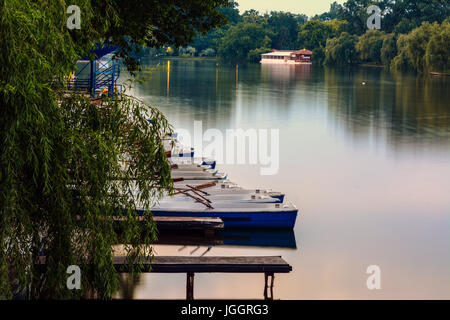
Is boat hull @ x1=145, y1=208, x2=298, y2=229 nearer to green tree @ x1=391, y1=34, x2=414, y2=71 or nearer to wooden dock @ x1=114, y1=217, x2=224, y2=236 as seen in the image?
wooden dock @ x1=114, y1=217, x2=224, y2=236

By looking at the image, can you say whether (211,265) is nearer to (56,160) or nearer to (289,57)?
(56,160)

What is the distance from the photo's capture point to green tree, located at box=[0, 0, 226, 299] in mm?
7695

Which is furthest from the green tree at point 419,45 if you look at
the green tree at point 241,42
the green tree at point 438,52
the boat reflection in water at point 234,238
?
the boat reflection in water at point 234,238

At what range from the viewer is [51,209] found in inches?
332

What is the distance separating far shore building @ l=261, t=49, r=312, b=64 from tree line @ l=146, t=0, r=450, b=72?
4078 mm

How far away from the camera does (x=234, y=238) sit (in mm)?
18250

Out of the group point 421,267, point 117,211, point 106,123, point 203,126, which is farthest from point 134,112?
point 203,126

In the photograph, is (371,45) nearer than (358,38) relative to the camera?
Yes

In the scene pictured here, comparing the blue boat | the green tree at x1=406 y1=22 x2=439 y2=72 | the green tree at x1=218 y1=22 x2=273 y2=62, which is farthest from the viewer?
the green tree at x1=218 y1=22 x2=273 y2=62

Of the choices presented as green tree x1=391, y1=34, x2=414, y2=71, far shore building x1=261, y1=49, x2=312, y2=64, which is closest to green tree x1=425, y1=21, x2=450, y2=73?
green tree x1=391, y1=34, x2=414, y2=71

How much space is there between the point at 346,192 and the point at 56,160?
62.5 ft

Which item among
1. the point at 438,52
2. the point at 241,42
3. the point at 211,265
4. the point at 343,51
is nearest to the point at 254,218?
the point at 211,265

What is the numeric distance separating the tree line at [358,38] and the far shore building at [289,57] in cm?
408
